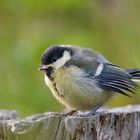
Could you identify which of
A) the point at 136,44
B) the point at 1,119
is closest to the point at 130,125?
the point at 1,119

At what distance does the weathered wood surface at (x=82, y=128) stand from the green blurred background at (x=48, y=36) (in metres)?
1.52

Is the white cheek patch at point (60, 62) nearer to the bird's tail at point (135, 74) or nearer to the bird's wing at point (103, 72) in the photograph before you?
the bird's wing at point (103, 72)

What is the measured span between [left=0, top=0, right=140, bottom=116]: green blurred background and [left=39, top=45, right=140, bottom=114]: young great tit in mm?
797

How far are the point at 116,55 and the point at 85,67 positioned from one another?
3.63ft

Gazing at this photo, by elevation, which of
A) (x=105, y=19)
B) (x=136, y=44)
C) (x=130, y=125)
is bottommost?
(x=130, y=125)

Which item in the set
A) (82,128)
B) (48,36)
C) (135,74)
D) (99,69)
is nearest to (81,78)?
(99,69)

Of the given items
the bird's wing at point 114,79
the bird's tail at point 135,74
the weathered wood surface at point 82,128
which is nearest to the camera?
the weathered wood surface at point 82,128

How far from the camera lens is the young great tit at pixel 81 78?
2904 mm

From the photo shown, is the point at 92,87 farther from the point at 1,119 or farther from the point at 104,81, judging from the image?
the point at 1,119

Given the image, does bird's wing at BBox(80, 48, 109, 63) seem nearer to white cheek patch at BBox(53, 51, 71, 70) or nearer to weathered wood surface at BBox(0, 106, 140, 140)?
white cheek patch at BBox(53, 51, 71, 70)

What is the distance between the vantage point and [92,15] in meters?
4.17

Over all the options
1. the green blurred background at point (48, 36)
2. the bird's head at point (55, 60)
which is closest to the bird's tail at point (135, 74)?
the bird's head at point (55, 60)

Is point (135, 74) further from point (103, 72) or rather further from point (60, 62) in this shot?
point (60, 62)

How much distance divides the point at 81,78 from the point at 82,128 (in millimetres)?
728
